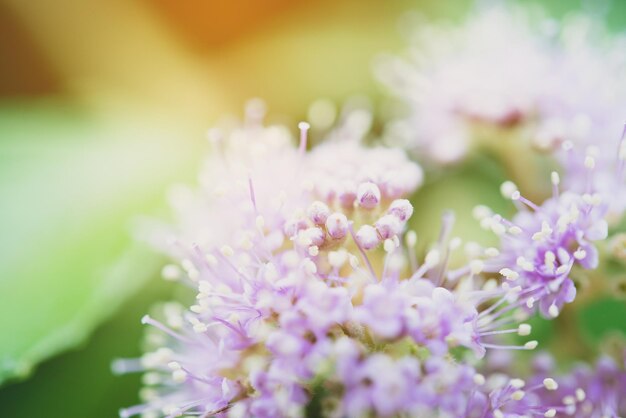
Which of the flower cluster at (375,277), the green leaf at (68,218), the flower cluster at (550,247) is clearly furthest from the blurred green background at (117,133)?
the flower cluster at (550,247)

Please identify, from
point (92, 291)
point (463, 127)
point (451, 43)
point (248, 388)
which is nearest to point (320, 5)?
point (451, 43)

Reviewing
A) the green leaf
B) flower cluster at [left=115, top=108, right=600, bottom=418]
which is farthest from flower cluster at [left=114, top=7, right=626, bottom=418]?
the green leaf

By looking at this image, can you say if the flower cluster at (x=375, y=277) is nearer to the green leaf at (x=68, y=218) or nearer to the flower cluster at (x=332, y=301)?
the flower cluster at (x=332, y=301)

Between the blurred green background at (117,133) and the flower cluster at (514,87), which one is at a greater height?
the blurred green background at (117,133)

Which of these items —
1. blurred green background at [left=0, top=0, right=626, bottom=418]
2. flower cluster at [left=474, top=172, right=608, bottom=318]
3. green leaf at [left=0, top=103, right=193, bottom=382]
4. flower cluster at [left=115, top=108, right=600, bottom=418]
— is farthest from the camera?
blurred green background at [left=0, top=0, right=626, bottom=418]

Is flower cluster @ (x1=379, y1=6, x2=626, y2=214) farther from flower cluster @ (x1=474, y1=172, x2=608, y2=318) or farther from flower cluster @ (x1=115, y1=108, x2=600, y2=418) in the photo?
flower cluster @ (x1=115, y1=108, x2=600, y2=418)

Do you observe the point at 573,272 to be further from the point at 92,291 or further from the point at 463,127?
the point at 92,291

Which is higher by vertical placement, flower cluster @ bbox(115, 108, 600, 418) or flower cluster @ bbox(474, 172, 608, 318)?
flower cluster @ bbox(115, 108, 600, 418)

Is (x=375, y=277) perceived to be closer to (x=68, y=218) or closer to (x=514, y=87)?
(x=514, y=87)

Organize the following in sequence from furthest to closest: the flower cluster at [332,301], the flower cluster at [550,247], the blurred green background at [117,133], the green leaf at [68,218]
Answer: the blurred green background at [117,133], the green leaf at [68,218], the flower cluster at [550,247], the flower cluster at [332,301]
